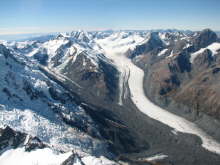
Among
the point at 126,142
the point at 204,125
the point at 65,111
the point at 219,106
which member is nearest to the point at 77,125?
the point at 65,111

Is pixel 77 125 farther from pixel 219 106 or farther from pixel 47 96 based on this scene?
pixel 219 106

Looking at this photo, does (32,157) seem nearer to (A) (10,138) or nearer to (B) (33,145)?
(B) (33,145)

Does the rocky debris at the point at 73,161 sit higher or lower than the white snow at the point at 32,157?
higher

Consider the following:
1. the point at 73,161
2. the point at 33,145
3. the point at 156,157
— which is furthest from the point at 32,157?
the point at 156,157

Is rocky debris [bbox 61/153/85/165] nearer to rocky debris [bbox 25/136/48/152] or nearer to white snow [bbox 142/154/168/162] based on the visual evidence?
rocky debris [bbox 25/136/48/152]

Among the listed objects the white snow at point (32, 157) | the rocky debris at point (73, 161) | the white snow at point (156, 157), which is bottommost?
the white snow at point (156, 157)

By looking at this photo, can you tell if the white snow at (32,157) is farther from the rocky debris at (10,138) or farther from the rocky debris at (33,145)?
the rocky debris at (10,138)

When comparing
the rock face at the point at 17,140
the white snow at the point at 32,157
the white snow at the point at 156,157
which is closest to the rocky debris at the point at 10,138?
the rock face at the point at 17,140

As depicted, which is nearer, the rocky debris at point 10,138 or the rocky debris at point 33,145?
the rocky debris at point 33,145

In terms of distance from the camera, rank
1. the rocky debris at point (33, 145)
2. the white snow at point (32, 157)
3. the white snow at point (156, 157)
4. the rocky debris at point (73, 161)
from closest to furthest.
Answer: the rocky debris at point (73, 161)
the white snow at point (32, 157)
the rocky debris at point (33, 145)
the white snow at point (156, 157)
